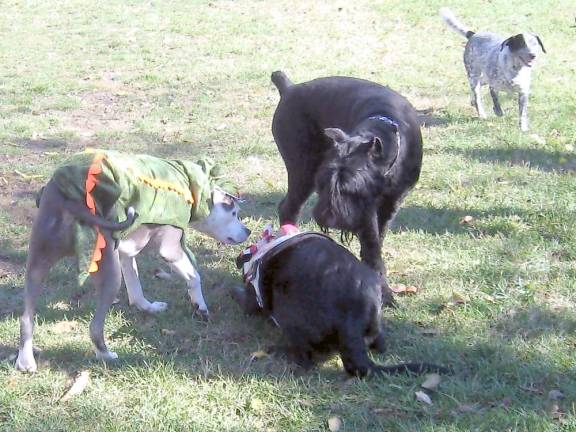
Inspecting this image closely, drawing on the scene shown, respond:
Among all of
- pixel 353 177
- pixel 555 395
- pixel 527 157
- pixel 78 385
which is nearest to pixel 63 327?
pixel 78 385

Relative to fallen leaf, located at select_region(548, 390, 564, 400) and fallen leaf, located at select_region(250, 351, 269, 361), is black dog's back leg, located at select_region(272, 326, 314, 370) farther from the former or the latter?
fallen leaf, located at select_region(548, 390, 564, 400)

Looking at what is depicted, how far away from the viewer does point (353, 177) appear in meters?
4.34

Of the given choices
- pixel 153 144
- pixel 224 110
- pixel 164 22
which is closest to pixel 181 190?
pixel 153 144

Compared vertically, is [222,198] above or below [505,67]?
below

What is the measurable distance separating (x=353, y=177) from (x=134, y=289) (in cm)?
151

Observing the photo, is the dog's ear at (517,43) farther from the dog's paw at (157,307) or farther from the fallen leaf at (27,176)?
the dog's paw at (157,307)

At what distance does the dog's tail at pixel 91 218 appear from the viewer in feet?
12.1

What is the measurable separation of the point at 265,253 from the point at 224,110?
202 inches

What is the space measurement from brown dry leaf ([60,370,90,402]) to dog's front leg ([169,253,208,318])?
821 millimetres

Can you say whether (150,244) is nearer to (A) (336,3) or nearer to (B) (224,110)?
(B) (224,110)

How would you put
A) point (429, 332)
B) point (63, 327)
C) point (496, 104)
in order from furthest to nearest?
point (496, 104) < point (63, 327) < point (429, 332)

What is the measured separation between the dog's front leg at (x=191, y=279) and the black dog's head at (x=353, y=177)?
808 millimetres

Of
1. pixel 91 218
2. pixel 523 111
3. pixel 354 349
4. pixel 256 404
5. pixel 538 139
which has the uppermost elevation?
pixel 91 218

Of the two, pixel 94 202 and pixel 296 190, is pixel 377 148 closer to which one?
pixel 296 190
